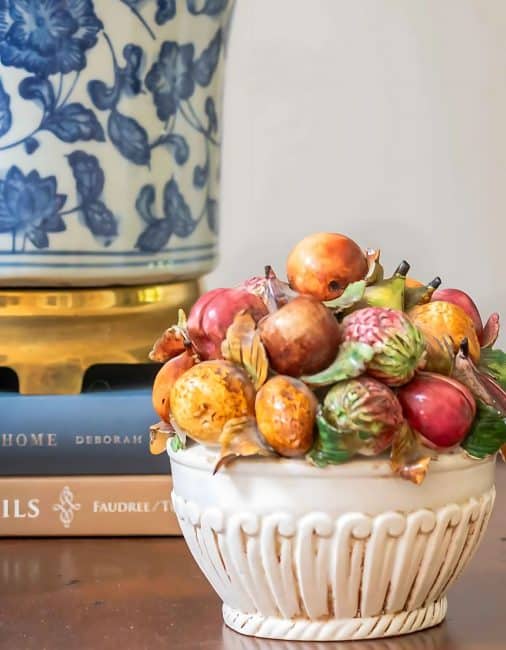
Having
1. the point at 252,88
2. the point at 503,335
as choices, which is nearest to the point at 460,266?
the point at 503,335

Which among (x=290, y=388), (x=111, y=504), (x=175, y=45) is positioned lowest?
(x=111, y=504)

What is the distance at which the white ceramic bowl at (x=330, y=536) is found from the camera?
1.22 ft

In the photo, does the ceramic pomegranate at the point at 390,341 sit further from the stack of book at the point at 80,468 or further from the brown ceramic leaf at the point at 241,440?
the stack of book at the point at 80,468

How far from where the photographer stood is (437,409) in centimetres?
36

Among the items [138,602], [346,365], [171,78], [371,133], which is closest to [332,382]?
[346,365]

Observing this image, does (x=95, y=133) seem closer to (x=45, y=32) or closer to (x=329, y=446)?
(x=45, y=32)

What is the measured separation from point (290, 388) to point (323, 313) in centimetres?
3

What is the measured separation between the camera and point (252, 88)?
765mm

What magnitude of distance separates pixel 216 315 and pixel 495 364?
0.11 m

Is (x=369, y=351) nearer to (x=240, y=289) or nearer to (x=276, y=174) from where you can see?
(x=240, y=289)

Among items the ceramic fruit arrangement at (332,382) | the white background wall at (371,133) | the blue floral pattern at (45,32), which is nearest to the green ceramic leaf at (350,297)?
the ceramic fruit arrangement at (332,382)

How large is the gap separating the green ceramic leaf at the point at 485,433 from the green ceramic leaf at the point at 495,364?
0.12 ft

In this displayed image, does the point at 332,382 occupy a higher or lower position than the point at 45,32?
lower

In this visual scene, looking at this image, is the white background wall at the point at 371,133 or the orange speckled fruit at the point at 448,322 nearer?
the orange speckled fruit at the point at 448,322
